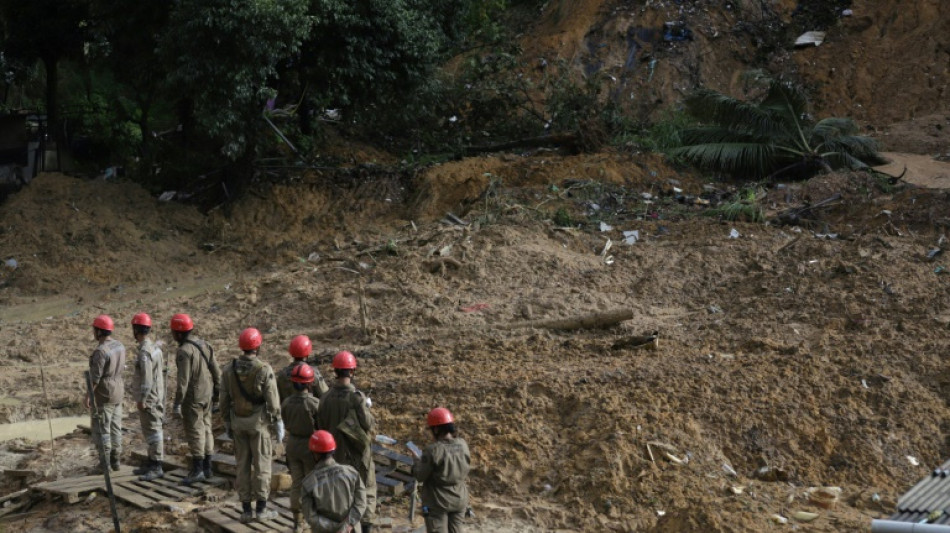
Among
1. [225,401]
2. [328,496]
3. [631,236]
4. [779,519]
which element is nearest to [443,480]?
A: [328,496]

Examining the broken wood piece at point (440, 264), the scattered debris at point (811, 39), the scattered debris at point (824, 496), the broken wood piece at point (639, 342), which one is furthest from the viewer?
the scattered debris at point (811, 39)

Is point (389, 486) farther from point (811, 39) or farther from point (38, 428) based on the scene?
point (811, 39)

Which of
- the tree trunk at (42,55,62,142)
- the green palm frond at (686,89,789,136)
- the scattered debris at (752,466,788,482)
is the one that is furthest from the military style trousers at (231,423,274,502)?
the tree trunk at (42,55,62,142)

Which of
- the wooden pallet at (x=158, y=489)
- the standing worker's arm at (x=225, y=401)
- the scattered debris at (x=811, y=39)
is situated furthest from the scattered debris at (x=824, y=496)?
the scattered debris at (x=811, y=39)

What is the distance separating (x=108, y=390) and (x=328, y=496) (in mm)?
3673

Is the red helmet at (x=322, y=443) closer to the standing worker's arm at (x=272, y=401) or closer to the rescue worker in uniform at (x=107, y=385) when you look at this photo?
the standing worker's arm at (x=272, y=401)

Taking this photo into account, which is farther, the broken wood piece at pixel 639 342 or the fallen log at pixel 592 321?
the fallen log at pixel 592 321

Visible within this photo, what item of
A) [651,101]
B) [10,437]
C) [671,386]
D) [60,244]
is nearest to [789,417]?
[671,386]

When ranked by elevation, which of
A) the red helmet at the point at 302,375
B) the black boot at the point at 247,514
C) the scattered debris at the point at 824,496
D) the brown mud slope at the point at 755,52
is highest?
the brown mud slope at the point at 755,52

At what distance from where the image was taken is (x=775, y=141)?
2005 cm

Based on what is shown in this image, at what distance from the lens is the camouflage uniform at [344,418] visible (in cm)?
797

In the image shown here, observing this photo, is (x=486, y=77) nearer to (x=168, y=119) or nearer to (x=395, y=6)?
(x=395, y=6)

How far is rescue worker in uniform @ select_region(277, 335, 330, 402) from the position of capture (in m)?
8.53

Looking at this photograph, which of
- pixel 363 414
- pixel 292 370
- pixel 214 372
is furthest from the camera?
pixel 214 372
